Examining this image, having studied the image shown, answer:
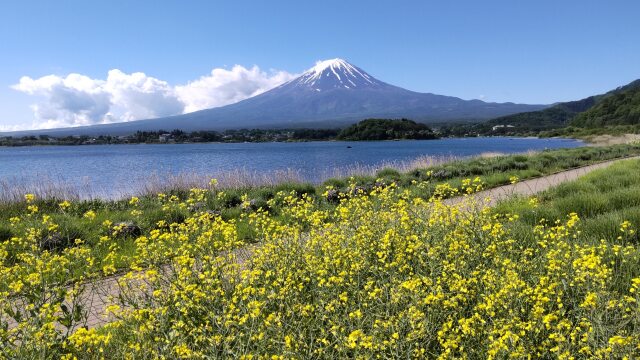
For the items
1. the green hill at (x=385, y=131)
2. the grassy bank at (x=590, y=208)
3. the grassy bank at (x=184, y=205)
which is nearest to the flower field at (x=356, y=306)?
the grassy bank at (x=184, y=205)

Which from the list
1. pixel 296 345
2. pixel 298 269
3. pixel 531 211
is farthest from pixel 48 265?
pixel 531 211

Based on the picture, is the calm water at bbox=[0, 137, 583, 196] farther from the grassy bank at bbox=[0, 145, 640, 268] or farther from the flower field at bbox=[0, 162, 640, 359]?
the flower field at bbox=[0, 162, 640, 359]

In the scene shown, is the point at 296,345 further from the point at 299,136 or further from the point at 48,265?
the point at 299,136

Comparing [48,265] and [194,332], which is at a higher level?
[48,265]

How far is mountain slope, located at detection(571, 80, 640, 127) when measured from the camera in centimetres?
10375

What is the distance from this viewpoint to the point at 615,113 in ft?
370

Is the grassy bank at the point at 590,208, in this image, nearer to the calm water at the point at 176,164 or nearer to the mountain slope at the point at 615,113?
the calm water at the point at 176,164

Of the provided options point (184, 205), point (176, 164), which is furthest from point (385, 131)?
point (184, 205)

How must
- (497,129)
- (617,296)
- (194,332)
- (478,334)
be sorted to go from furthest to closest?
1. (497,129)
2. (617,296)
3. (194,332)
4. (478,334)

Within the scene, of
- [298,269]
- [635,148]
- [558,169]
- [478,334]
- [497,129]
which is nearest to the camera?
[478,334]

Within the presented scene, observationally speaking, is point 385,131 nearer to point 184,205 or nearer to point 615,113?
point 615,113

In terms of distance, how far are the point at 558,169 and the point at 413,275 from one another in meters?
19.4

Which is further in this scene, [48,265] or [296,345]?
[48,265]

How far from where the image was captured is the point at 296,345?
305 cm
